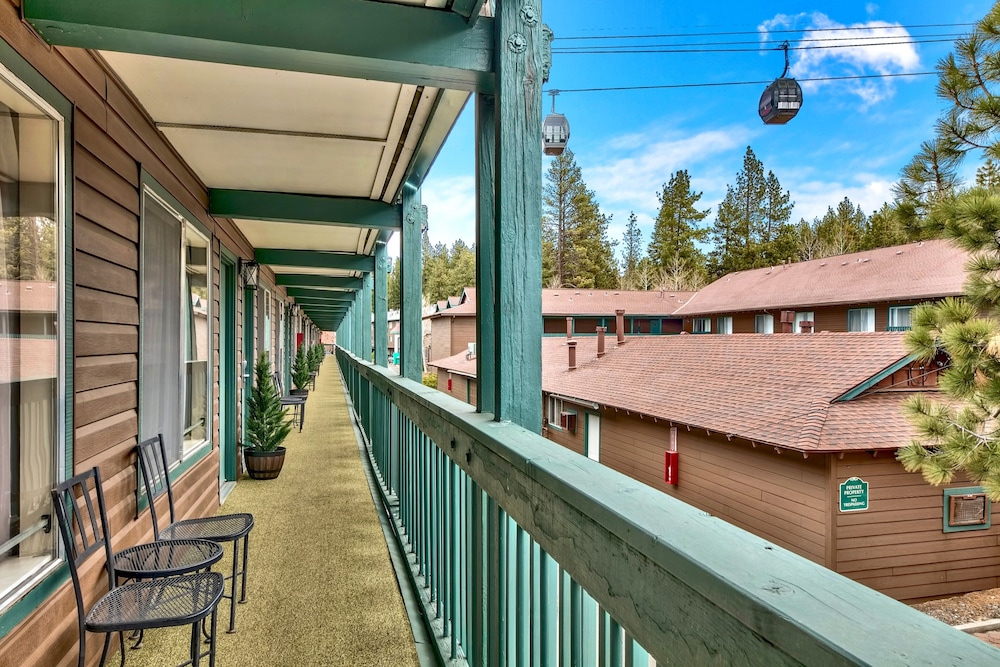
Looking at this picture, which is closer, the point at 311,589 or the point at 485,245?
the point at 485,245

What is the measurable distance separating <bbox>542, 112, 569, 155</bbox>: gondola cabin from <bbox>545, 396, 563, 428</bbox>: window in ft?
35.2

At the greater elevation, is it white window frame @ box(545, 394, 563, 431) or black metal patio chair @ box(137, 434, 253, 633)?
black metal patio chair @ box(137, 434, 253, 633)

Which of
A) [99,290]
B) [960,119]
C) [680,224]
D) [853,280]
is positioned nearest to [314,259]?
[99,290]

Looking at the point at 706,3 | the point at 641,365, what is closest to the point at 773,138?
the point at 706,3

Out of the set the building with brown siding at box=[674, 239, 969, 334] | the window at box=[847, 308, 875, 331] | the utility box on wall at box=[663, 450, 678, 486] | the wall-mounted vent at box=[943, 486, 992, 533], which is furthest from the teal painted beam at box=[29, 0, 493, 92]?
the window at box=[847, 308, 875, 331]

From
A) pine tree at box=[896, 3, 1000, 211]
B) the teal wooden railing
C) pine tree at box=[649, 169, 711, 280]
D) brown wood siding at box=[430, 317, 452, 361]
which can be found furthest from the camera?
pine tree at box=[649, 169, 711, 280]

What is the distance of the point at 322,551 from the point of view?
3.25 meters

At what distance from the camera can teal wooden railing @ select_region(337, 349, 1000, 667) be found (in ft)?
1.70

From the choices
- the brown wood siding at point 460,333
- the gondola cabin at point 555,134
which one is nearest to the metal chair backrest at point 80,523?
the gondola cabin at point 555,134

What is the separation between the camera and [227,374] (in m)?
4.80

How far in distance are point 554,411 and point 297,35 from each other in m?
→ 16.5

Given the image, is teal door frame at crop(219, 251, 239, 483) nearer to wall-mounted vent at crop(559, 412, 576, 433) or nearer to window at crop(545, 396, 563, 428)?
wall-mounted vent at crop(559, 412, 576, 433)

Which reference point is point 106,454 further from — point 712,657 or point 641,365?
point 641,365

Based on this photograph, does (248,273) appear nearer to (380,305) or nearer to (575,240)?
(380,305)
